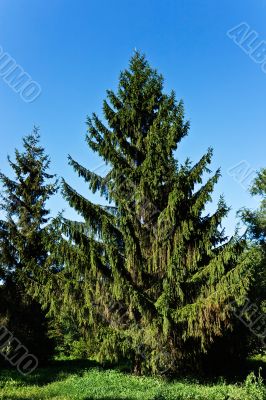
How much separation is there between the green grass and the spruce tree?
84 cm

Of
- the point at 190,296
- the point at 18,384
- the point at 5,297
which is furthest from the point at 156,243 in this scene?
the point at 5,297

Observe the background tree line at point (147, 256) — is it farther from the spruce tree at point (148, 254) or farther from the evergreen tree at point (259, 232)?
the evergreen tree at point (259, 232)

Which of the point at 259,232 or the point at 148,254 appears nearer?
the point at 148,254

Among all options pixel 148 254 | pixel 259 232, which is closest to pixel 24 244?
pixel 148 254

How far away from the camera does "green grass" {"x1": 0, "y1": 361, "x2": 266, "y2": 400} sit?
9.95 meters

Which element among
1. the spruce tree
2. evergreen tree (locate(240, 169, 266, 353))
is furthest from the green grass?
evergreen tree (locate(240, 169, 266, 353))

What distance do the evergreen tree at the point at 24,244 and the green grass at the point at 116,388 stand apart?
3.45 m

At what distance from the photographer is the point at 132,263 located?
13430 millimetres

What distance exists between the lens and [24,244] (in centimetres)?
1864

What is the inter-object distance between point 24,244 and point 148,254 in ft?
25.6

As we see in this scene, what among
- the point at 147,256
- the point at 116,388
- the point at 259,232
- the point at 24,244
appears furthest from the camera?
the point at 259,232

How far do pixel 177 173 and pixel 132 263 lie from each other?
12.4 feet

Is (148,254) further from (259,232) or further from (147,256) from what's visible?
(259,232)

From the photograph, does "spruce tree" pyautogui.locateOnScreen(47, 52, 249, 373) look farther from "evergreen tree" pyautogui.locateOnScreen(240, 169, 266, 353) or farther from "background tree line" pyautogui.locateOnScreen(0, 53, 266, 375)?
"evergreen tree" pyautogui.locateOnScreen(240, 169, 266, 353)
